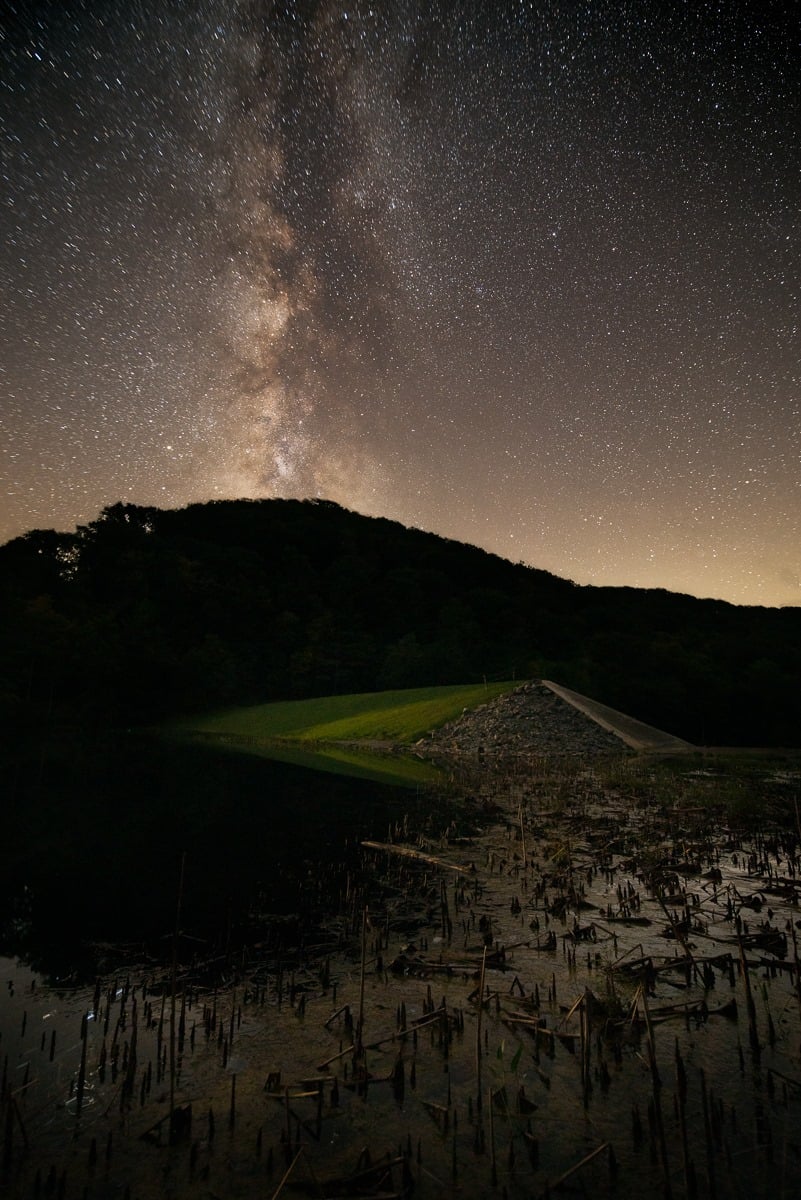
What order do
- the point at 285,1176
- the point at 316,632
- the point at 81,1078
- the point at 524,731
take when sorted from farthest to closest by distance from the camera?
1. the point at 316,632
2. the point at 524,731
3. the point at 81,1078
4. the point at 285,1176

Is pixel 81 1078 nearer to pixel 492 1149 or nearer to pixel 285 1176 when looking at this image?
pixel 285 1176

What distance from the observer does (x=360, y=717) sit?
63.0 metres

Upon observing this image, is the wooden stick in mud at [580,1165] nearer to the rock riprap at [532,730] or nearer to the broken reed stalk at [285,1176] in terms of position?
the broken reed stalk at [285,1176]

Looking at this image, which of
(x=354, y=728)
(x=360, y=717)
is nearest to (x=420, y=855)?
(x=354, y=728)

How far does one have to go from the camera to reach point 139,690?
91438 mm

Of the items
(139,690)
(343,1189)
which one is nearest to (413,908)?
(343,1189)

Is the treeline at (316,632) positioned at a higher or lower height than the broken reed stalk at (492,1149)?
higher

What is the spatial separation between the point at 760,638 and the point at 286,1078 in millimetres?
111514

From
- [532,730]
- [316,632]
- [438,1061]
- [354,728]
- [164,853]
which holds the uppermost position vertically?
[316,632]

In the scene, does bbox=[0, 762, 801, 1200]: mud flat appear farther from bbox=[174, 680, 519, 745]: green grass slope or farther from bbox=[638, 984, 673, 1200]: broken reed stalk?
bbox=[174, 680, 519, 745]: green grass slope

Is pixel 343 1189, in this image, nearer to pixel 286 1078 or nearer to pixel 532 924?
pixel 286 1078

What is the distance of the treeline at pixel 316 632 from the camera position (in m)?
77.6

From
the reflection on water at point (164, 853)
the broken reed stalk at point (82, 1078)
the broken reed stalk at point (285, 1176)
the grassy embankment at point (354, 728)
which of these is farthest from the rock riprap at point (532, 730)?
the broken reed stalk at point (285, 1176)

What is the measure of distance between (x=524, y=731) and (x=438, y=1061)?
42500 mm
